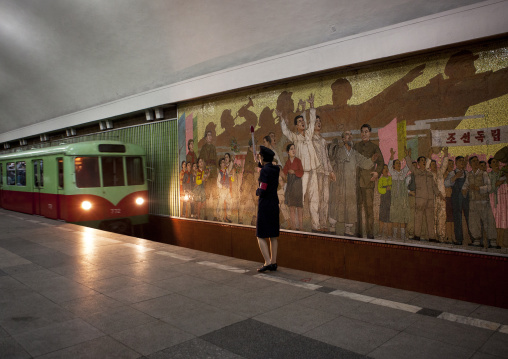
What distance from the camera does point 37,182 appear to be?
41.2 ft

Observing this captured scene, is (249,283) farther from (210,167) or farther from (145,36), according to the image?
(145,36)

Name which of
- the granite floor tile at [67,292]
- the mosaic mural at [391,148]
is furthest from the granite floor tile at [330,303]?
the granite floor tile at [67,292]

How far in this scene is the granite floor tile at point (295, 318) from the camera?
3.88 m

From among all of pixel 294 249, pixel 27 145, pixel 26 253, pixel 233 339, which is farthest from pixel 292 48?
pixel 27 145

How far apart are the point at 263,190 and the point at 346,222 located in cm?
160

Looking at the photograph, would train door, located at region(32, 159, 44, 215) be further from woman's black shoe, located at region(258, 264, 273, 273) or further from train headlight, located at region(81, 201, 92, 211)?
woman's black shoe, located at region(258, 264, 273, 273)

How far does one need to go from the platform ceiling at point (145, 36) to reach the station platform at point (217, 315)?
3.78 meters

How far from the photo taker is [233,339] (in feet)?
11.8

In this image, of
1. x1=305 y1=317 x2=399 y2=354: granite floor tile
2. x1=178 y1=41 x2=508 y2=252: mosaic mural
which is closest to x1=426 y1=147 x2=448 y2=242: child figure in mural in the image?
Answer: x1=178 y1=41 x2=508 y2=252: mosaic mural

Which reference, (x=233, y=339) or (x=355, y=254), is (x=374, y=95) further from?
(x=233, y=339)

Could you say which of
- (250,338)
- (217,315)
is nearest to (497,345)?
(250,338)

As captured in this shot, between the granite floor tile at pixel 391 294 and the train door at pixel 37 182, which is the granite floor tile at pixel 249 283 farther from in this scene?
the train door at pixel 37 182

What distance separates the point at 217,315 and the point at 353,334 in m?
1.37

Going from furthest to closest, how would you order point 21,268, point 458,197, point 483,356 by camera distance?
point 21,268, point 458,197, point 483,356
